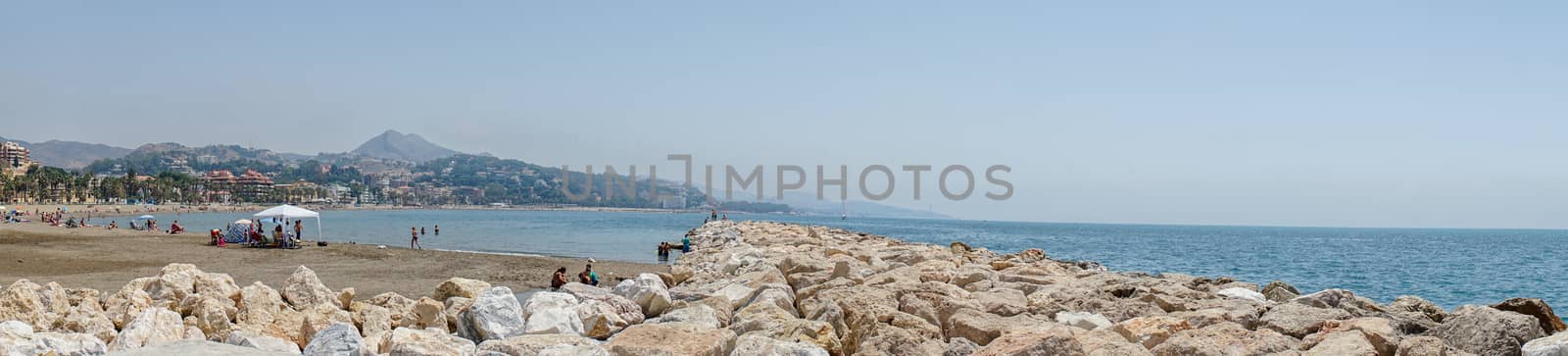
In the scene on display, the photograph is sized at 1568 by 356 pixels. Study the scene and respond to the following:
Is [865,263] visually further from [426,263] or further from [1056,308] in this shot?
[426,263]

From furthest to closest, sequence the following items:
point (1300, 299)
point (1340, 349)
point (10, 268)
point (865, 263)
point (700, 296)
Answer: point (10, 268) < point (865, 263) < point (700, 296) < point (1300, 299) < point (1340, 349)

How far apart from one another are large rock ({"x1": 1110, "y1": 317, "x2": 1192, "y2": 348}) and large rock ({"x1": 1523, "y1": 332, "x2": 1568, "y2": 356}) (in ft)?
6.85

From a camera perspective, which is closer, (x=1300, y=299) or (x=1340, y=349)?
(x=1340, y=349)

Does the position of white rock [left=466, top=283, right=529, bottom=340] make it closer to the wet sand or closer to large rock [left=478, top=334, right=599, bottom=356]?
large rock [left=478, top=334, right=599, bottom=356]

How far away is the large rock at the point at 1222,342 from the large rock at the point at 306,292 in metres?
7.43

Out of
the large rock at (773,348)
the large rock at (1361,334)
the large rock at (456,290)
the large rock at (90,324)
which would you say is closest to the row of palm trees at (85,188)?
the large rock at (90,324)

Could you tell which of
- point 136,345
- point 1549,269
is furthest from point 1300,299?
point 1549,269

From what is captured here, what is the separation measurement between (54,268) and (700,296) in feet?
43.4

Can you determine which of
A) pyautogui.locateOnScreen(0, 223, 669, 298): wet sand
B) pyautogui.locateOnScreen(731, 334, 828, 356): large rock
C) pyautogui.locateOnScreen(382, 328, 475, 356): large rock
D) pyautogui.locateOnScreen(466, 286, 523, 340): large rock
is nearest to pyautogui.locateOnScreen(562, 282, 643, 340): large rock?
pyautogui.locateOnScreen(466, 286, 523, 340): large rock

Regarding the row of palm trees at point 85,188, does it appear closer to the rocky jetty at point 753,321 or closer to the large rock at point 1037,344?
the rocky jetty at point 753,321

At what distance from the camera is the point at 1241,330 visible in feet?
22.3

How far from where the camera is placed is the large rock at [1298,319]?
738 cm

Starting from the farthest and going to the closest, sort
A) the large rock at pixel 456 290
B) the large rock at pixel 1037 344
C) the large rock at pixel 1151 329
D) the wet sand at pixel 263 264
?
the wet sand at pixel 263 264 < the large rock at pixel 456 290 < the large rock at pixel 1151 329 < the large rock at pixel 1037 344

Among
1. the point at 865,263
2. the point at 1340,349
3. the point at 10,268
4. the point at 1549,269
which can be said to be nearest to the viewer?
the point at 1340,349
